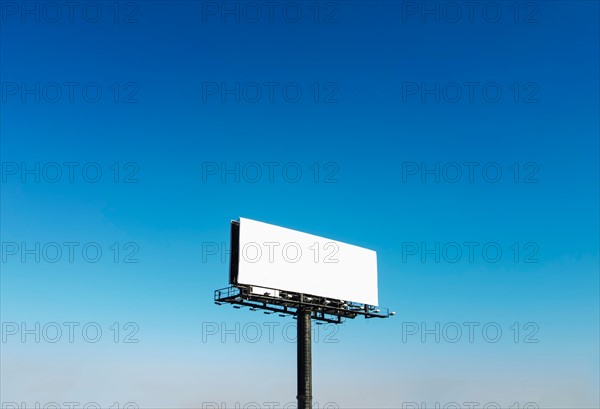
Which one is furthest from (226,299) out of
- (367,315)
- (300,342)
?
(367,315)

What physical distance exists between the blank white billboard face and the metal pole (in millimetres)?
2399

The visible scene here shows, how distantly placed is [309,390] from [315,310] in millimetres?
7358

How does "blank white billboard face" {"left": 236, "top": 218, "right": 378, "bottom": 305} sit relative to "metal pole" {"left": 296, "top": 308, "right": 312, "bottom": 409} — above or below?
above

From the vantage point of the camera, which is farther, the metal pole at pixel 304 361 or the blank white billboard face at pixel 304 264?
the metal pole at pixel 304 361

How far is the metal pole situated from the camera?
51031 millimetres

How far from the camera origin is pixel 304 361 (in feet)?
171

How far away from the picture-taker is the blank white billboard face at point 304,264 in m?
50.8

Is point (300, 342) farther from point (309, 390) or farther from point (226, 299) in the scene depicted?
point (226, 299)

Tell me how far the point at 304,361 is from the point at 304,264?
779 centimetres

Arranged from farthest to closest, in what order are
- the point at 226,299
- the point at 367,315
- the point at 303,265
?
the point at 367,315 < the point at 303,265 < the point at 226,299

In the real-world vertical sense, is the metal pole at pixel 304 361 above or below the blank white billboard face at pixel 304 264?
below

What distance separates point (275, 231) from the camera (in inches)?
2071

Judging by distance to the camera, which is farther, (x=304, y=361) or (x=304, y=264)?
(x=304, y=264)

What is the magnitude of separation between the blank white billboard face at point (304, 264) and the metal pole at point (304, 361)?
240cm
